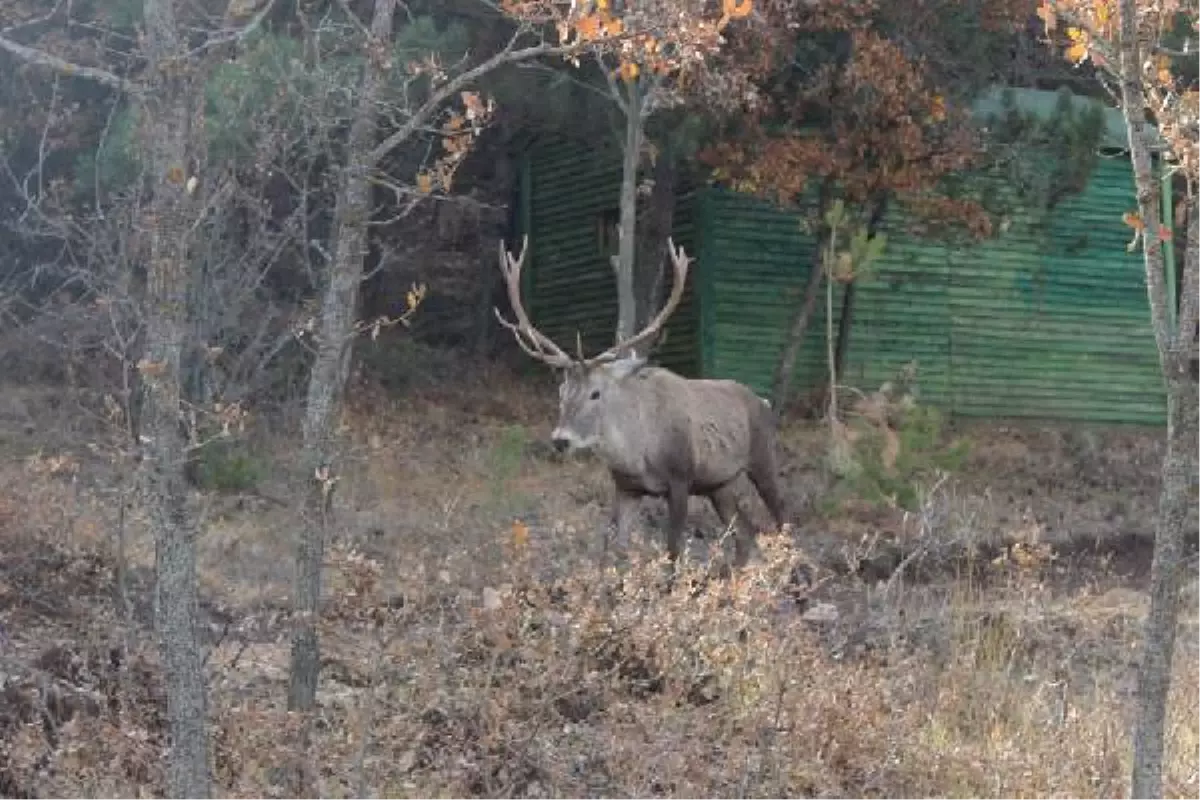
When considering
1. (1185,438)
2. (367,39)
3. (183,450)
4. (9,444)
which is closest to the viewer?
(183,450)

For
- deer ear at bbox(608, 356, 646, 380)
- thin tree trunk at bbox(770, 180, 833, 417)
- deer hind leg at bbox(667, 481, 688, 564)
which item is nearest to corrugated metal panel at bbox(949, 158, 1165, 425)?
thin tree trunk at bbox(770, 180, 833, 417)

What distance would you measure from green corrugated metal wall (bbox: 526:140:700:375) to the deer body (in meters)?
7.62

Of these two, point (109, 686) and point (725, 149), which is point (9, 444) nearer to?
point (725, 149)

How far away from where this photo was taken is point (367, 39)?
6746 mm

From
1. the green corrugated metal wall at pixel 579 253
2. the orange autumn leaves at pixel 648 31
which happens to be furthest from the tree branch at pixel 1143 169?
the green corrugated metal wall at pixel 579 253

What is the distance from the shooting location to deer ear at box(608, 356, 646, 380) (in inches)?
464

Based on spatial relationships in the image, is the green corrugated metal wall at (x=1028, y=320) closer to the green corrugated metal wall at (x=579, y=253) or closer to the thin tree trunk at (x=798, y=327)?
the green corrugated metal wall at (x=579, y=253)

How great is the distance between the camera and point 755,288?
20828 mm

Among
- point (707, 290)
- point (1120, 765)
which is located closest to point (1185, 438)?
point (1120, 765)

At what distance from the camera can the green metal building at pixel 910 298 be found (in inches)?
814

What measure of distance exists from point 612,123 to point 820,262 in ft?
8.59

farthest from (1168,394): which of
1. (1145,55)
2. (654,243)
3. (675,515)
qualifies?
(654,243)

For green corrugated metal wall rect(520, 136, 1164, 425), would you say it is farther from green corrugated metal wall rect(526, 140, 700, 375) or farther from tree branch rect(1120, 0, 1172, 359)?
tree branch rect(1120, 0, 1172, 359)

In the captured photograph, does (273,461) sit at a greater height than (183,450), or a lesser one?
lesser
